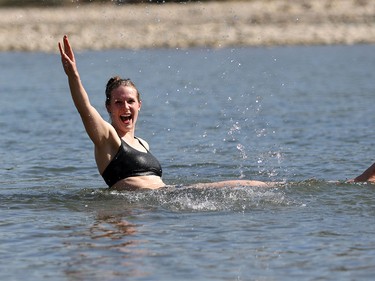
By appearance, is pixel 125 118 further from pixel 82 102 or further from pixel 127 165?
pixel 82 102

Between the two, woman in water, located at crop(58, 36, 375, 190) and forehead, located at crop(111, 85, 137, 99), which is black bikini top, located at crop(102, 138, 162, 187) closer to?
woman in water, located at crop(58, 36, 375, 190)

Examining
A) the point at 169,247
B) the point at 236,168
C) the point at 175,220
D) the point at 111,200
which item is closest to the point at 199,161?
the point at 236,168

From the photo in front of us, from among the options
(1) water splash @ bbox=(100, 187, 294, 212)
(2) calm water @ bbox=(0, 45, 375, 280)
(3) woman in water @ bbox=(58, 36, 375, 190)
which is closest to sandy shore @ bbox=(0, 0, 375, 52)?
(2) calm water @ bbox=(0, 45, 375, 280)

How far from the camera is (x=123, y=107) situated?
11.5m

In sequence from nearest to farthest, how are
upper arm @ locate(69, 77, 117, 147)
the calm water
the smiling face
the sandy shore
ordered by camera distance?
the calm water, upper arm @ locate(69, 77, 117, 147), the smiling face, the sandy shore

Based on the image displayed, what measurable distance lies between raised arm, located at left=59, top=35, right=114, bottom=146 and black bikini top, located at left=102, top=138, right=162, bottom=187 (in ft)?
1.02

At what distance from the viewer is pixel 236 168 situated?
47.8 ft

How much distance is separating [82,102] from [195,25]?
1727 inches

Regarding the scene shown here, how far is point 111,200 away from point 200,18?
44735mm

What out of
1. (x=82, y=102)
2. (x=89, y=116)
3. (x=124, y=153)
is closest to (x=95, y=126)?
(x=89, y=116)

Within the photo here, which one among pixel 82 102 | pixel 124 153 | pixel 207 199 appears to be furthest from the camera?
pixel 124 153

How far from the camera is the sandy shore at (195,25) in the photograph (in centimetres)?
5206

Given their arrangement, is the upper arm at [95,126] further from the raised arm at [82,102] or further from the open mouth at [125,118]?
the open mouth at [125,118]

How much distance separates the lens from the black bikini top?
11422mm
